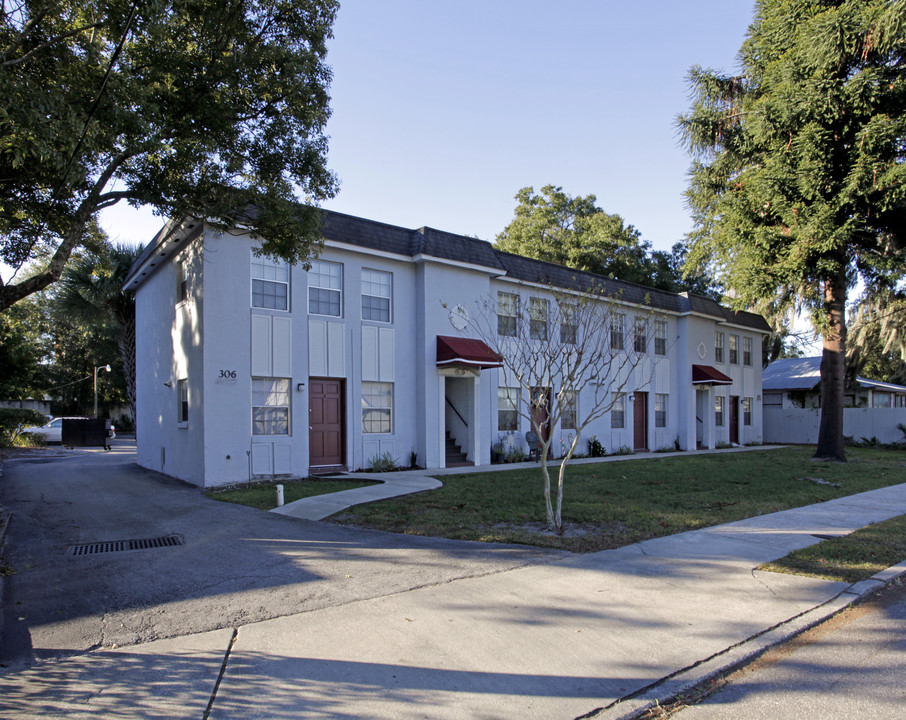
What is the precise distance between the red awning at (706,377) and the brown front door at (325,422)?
15.8m

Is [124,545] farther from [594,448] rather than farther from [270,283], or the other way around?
[594,448]

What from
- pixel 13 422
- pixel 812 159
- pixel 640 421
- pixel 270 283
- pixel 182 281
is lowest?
pixel 13 422

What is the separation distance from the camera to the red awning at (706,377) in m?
24.6

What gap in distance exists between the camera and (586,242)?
3262 cm

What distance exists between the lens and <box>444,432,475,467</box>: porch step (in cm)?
1731

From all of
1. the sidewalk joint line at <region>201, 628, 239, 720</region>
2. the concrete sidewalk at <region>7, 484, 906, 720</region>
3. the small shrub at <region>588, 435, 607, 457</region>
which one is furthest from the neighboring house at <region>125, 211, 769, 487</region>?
the sidewalk joint line at <region>201, 628, 239, 720</region>

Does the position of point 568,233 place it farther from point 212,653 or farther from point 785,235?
point 212,653

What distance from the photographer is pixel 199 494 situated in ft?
40.3

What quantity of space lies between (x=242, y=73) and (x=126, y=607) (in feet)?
28.7

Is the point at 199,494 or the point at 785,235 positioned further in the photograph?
the point at 785,235

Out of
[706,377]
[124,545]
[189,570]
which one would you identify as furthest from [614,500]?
[706,377]

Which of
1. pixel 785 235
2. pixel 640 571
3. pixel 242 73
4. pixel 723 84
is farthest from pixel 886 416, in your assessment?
pixel 242 73

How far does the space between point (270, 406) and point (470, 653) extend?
10.7m

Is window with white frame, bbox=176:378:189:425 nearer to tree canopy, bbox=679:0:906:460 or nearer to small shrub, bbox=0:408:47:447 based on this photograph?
small shrub, bbox=0:408:47:447
